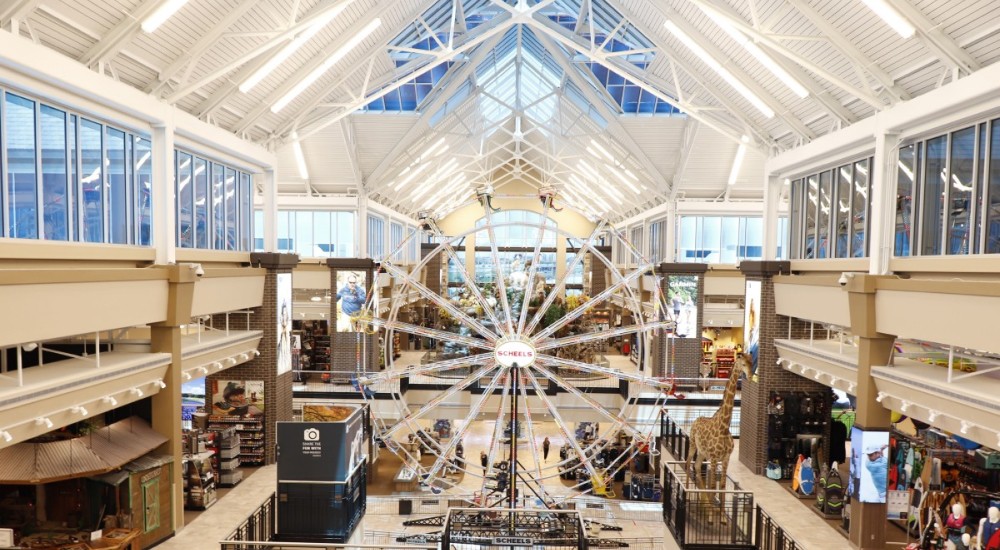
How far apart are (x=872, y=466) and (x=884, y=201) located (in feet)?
19.8

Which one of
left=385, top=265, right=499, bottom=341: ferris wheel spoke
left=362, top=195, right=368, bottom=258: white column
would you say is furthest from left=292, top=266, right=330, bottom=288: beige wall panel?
left=385, top=265, right=499, bottom=341: ferris wheel spoke

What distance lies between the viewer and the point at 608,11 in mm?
27219

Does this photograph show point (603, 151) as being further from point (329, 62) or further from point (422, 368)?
point (422, 368)

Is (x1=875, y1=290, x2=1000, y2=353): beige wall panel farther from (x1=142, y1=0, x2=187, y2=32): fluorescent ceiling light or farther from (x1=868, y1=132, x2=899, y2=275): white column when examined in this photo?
(x1=142, y1=0, x2=187, y2=32): fluorescent ceiling light

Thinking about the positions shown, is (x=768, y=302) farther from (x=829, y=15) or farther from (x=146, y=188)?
(x=146, y=188)

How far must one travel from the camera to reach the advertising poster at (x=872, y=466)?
15.9 m

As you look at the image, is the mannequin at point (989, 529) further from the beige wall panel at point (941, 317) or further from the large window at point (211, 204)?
the large window at point (211, 204)

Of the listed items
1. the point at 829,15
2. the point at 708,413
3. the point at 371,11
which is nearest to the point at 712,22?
the point at 829,15

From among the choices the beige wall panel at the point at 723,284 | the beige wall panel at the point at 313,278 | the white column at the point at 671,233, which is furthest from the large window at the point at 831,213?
the beige wall panel at the point at 313,278

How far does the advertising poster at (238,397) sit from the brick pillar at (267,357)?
132mm

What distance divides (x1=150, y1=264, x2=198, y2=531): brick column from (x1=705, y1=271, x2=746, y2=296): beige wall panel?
24742 mm

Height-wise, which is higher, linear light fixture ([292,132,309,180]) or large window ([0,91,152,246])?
linear light fixture ([292,132,309,180])

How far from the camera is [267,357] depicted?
2298 centimetres

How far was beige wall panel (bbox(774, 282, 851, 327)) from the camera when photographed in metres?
17.9
